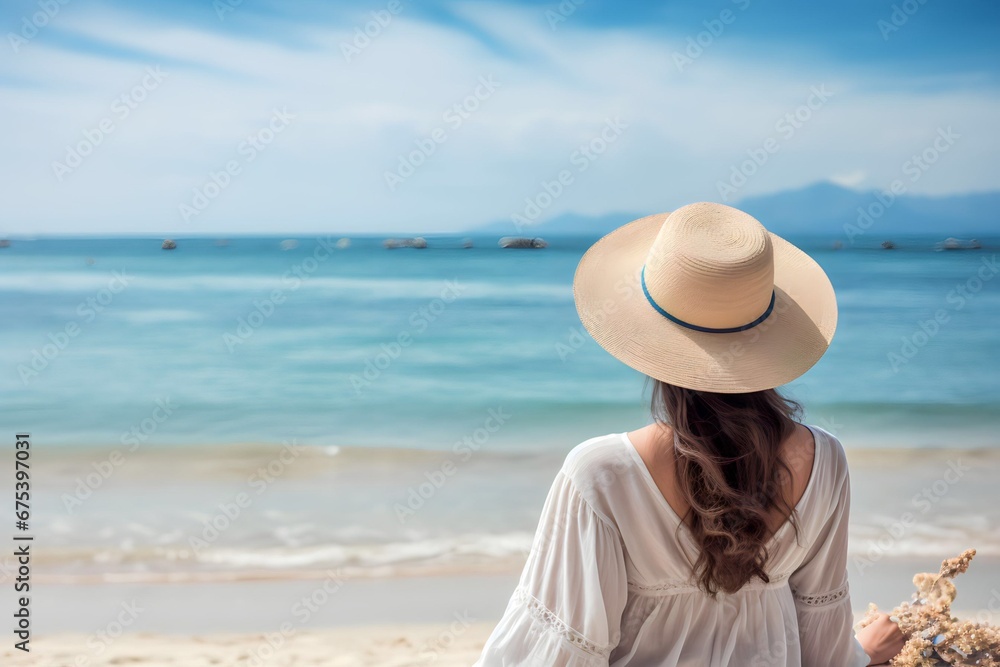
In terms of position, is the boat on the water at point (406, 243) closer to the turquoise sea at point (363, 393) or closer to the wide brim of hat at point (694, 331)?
the turquoise sea at point (363, 393)

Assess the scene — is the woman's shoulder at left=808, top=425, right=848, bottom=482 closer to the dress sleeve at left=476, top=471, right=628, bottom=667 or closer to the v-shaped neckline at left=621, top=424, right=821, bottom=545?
the v-shaped neckline at left=621, top=424, right=821, bottom=545

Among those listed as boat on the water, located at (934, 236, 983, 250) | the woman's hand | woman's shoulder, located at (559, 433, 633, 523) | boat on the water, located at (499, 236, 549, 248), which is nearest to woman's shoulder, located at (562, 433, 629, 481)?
woman's shoulder, located at (559, 433, 633, 523)

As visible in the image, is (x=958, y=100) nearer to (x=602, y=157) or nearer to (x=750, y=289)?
(x=602, y=157)

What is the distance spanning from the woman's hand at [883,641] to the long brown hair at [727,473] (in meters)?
0.53

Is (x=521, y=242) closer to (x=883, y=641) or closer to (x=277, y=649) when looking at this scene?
(x=277, y=649)

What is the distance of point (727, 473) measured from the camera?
1.04 metres

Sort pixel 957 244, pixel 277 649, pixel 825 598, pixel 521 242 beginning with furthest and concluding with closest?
pixel 521 242, pixel 957 244, pixel 277 649, pixel 825 598

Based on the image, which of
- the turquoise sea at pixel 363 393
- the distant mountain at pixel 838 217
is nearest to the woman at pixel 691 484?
the turquoise sea at pixel 363 393

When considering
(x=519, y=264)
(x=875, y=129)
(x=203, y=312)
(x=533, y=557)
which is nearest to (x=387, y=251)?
(x=519, y=264)

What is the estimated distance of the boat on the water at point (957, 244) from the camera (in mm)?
16125

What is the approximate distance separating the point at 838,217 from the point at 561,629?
860 inches

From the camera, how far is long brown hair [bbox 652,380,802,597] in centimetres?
103

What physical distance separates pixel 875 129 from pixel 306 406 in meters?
15.4

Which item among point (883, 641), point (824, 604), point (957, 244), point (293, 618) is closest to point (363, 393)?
point (293, 618)
